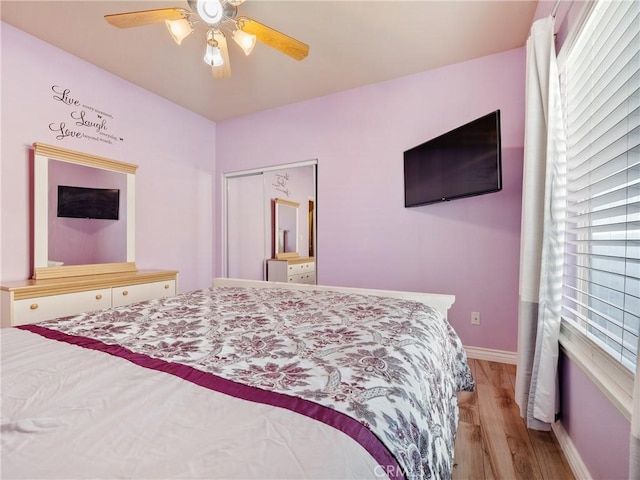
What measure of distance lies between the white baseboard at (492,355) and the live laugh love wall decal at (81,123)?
381 cm

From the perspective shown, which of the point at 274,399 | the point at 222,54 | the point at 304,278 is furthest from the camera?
the point at 304,278

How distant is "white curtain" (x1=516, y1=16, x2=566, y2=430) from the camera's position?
152 centimetres

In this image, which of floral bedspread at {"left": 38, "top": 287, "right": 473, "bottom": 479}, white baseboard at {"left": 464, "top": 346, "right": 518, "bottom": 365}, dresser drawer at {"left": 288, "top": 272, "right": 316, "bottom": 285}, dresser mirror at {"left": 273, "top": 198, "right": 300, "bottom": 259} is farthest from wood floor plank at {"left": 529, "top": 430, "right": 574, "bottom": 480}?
dresser mirror at {"left": 273, "top": 198, "right": 300, "bottom": 259}

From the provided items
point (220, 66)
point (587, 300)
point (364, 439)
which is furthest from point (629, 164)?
point (220, 66)

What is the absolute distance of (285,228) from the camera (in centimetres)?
369

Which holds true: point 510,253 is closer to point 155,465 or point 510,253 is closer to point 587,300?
point 587,300

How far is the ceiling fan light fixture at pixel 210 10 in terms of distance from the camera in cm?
157

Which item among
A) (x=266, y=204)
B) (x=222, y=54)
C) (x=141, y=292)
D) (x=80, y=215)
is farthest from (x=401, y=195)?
(x=80, y=215)

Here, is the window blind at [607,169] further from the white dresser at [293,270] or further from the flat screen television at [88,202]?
the flat screen television at [88,202]

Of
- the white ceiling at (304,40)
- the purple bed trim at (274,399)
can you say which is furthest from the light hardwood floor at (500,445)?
the white ceiling at (304,40)

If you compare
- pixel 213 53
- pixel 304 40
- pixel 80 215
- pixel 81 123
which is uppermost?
pixel 304 40

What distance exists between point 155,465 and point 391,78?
3272mm

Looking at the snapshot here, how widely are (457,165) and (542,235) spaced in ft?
2.88

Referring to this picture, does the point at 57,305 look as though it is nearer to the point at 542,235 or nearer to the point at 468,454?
the point at 468,454
